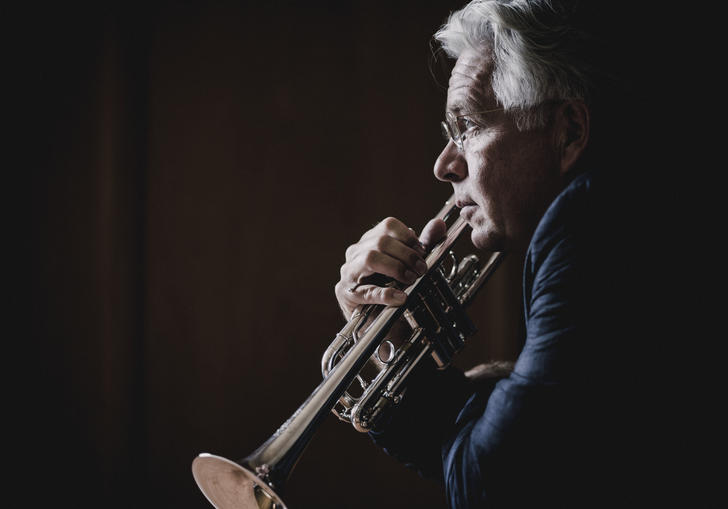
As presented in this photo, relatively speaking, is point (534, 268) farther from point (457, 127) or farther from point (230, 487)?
point (230, 487)

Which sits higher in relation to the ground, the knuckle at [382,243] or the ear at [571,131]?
the ear at [571,131]

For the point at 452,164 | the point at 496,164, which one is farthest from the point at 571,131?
the point at 452,164

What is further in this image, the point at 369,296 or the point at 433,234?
the point at 433,234

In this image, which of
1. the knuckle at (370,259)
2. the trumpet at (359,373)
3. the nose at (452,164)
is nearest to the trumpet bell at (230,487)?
the trumpet at (359,373)

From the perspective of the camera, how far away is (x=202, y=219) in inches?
83.7

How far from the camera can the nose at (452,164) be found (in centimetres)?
115

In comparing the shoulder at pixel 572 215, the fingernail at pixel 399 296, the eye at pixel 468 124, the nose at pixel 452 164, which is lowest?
the fingernail at pixel 399 296

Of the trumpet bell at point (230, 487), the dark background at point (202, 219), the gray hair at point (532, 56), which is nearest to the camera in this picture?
the trumpet bell at point (230, 487)

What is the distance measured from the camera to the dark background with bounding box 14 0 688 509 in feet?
6.48

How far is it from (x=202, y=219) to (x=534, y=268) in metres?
1.57

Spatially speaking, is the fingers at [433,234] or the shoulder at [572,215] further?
the fingers at [433,234]

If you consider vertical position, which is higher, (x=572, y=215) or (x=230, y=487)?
(x=572, y=215)

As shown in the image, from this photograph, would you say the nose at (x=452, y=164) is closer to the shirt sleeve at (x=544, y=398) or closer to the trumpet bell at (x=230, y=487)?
the shirt sleeve at (x=544, y=398)

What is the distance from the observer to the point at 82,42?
1.99m
